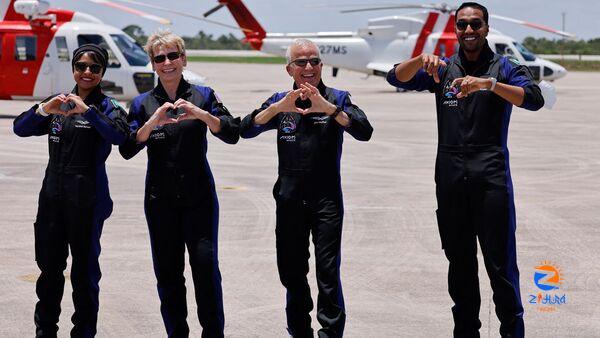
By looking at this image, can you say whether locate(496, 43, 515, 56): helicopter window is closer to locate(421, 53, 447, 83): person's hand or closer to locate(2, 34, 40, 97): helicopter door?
locate(2, 34, 40, 97): helicopter door

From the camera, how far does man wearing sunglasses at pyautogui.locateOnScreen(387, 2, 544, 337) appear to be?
587cm

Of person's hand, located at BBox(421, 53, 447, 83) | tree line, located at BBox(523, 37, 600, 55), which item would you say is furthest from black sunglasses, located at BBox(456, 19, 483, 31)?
tree line, located at BBox(523, 37, 600, 55)

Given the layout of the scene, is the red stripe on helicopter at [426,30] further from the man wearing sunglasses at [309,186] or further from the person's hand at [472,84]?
the person's hand at [472,84]

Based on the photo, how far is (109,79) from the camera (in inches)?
950

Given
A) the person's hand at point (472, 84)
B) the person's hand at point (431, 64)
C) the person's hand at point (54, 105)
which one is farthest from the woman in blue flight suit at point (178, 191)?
the person's hand at point (472, 84)

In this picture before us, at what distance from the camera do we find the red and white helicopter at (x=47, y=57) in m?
24.0

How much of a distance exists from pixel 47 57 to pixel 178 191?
1912 cm

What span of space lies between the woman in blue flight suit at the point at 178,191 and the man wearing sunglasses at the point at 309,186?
1.17 feet

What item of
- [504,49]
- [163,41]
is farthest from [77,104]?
[504,49]

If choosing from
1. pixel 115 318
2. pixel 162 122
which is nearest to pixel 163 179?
pixel 162 122

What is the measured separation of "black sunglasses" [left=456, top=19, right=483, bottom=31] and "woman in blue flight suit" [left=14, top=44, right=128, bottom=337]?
204cm

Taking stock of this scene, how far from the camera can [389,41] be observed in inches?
1563

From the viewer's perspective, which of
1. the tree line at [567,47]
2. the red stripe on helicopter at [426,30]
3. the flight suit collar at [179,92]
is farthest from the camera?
the tree line at [567,47]

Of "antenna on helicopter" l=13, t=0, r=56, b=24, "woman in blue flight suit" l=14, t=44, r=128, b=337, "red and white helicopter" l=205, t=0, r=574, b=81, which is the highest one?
"woman in blue flight suit" l=14, t=44, r=128, b=337
